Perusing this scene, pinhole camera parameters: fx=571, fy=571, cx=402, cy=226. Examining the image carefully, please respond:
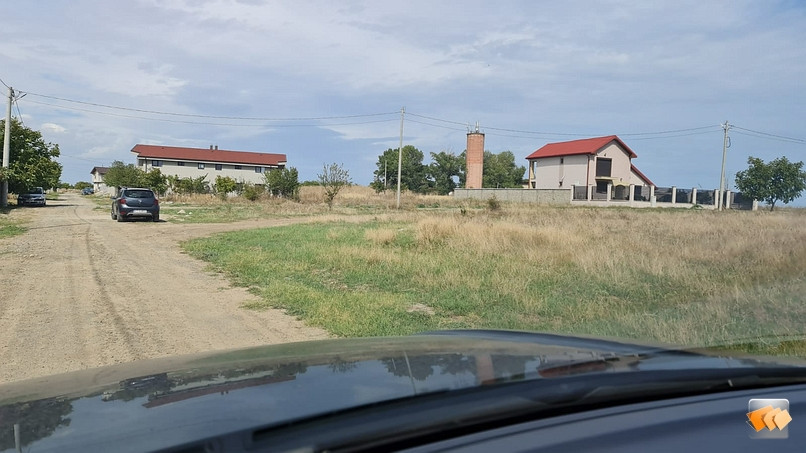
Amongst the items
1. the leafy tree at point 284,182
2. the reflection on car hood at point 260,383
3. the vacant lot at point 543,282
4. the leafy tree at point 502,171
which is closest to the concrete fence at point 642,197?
the leafy tree at point 284,182

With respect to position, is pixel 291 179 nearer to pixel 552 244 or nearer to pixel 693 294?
pixel 552 244

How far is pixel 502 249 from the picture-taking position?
44.0 ft

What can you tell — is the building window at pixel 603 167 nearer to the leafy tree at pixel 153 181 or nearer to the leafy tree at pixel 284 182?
the leafy tree at pixel 284 182

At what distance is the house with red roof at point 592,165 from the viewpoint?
64500mm

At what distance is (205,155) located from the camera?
77.8 m

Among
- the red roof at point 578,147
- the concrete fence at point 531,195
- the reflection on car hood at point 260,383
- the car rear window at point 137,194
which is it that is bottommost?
the reflection on car hood at point 260,383

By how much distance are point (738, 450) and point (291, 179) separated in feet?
182

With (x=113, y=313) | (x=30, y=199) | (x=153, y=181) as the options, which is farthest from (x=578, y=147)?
(x=113, y=313)

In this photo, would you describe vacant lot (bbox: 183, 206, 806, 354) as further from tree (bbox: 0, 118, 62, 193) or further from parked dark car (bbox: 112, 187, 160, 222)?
tree (bbox: 0, 118, 62, 193)

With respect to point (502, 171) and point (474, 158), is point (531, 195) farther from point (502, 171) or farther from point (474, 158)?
point (502, 171)

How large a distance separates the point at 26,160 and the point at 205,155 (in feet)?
129

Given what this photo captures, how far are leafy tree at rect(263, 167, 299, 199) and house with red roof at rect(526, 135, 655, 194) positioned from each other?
2936 cm

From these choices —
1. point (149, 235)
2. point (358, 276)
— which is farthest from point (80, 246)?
point (358, 276)

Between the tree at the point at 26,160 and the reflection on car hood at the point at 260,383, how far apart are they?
40.8 m
